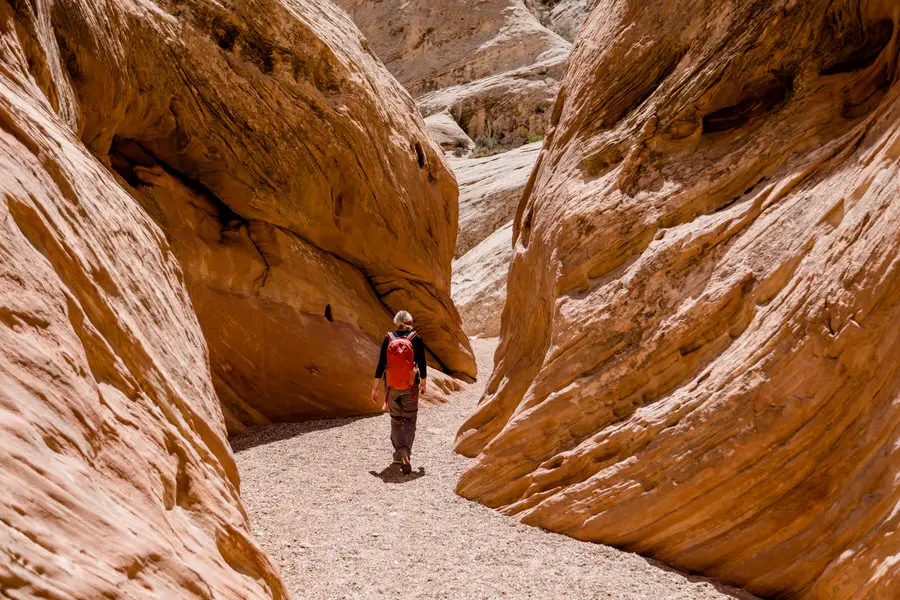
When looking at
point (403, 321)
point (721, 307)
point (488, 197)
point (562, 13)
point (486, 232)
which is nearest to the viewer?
point (721, 307)

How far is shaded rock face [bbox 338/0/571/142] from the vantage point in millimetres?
37781

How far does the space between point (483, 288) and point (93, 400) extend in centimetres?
1768

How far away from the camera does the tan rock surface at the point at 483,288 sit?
20.0m

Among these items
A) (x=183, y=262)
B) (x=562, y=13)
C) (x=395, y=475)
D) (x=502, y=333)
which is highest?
(x=562, y=13)

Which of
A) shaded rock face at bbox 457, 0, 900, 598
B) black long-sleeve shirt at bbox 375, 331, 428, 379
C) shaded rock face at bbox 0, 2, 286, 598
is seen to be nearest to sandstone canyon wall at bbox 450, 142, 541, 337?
black long-sleeve shirt at bbox 375, 331, 428, 379

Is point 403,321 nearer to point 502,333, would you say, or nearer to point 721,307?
point 502,333

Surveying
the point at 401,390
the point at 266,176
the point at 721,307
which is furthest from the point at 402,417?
the point at 266,176

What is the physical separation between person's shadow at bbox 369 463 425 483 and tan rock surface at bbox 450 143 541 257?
16.3 m

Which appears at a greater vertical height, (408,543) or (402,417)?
(408,543)

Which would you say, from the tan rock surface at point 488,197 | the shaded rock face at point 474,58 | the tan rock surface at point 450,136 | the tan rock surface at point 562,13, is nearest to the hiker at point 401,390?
the tan rock surface at point 488,197

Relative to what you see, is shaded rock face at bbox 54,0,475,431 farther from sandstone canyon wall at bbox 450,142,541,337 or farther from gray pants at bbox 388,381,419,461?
sandstone canyon wall at bbox 450,142,541,337

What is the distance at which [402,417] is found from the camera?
25.5 feet

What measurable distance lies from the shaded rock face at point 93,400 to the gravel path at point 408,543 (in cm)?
91

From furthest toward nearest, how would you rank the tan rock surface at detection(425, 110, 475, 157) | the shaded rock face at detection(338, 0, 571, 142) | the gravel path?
the shaded rock face at detection(338, 0, 571, 142) → the tan rock surface at detection(425, 110, 475, 157) → the gravel path
